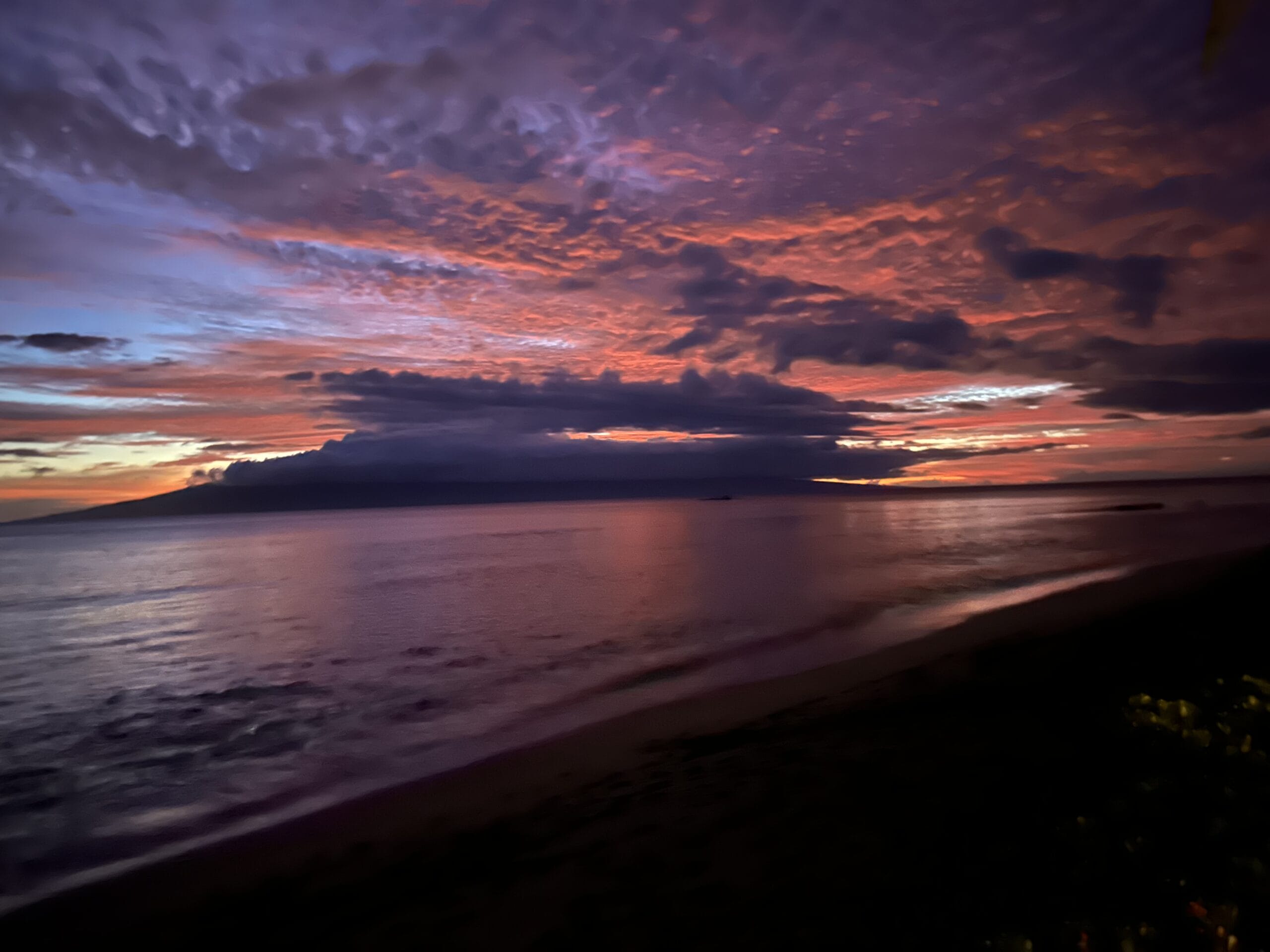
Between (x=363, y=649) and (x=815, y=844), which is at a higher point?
(x=815, y=844)

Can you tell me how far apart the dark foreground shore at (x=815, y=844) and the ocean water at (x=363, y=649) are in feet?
5.85

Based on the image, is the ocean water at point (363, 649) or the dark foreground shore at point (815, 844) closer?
the dark foreground shore at point (815, 844)

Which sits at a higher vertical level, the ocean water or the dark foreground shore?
the dark foreground shore

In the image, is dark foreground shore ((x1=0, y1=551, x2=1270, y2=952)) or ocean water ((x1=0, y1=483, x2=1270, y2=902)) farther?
ocean water ((x1=0, y1=483, x2=1270, y2=902))

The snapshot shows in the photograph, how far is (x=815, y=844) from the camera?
594 centimetres

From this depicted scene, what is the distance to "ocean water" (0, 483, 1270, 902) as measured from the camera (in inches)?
376

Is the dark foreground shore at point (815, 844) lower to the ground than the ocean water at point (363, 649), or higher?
higher

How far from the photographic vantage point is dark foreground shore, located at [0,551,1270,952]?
422 centimetres

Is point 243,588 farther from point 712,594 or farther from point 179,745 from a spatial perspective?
point 179,745

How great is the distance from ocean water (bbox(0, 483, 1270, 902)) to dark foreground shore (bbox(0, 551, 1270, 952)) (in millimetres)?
1782

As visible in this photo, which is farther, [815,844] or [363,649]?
[363,649]

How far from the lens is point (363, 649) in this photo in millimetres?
18531

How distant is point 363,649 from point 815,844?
15154 mm

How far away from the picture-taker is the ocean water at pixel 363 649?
9562mm
